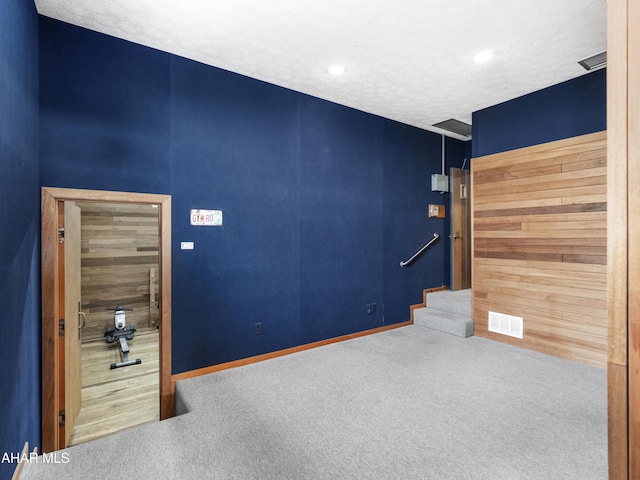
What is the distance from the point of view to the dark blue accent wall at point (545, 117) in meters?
3.38

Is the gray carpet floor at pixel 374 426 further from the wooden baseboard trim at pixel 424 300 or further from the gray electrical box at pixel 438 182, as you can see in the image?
the gray electrical box at pixel 438 182

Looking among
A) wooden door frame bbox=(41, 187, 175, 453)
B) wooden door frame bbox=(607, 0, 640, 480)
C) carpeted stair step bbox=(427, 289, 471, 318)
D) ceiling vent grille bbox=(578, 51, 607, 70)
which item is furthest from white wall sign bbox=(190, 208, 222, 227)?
ceiling vent grille bbox=(578, 51, 607, 70)

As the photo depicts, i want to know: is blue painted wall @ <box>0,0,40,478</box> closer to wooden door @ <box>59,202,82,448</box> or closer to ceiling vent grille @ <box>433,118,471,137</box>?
wooden door @ <box>59,202,82,448</box>

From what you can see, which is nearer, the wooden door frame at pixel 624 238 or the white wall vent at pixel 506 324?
the wooden door frame at pixel 624 238

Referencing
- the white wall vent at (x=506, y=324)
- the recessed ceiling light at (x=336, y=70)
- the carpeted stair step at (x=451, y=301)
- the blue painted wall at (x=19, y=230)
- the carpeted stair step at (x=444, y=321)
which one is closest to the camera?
the blue painted wall at (x=19, y=230)

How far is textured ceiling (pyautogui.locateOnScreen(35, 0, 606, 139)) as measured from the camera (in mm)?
2418

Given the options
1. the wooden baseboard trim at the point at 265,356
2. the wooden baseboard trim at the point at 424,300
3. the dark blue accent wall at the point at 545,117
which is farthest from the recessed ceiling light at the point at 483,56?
the wooden baseboard trim at the point at 265,356

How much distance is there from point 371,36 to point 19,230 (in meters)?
2.88

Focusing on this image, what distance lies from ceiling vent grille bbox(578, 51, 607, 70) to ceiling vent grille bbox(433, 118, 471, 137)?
166 centimetres

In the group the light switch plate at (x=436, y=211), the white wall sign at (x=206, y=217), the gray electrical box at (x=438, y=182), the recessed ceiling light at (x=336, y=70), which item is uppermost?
the recessed ceiling light at (x=336, y=70)

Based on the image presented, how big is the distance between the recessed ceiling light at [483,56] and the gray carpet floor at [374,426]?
298 cm

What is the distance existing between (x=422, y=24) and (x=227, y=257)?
2.69m

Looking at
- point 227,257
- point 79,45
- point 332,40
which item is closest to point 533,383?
point 227,257

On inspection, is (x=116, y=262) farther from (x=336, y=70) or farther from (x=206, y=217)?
(x=336, y=70)
